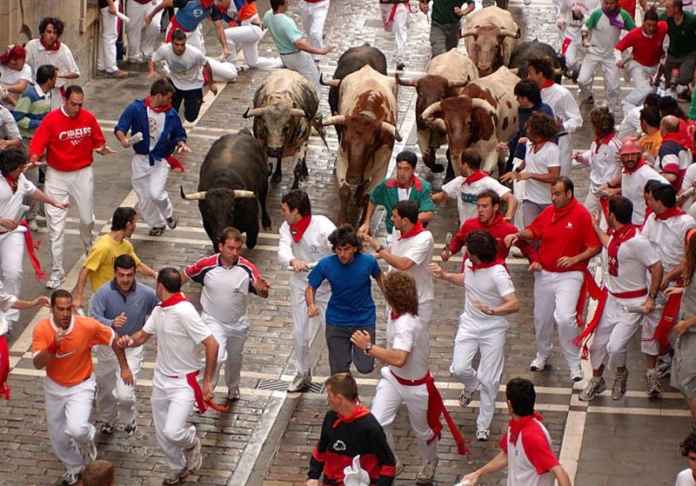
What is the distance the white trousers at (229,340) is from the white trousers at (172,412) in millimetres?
913

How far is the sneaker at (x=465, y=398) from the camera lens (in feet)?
55.7

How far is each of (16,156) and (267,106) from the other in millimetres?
5422

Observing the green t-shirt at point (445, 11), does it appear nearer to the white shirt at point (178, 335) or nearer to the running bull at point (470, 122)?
the running bull at point (470, 122)

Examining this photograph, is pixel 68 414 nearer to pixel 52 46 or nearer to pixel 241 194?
pixel 241 194

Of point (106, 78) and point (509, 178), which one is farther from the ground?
point (509, 178)

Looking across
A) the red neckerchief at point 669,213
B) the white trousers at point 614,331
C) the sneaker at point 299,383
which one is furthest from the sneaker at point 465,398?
the red neckerchief at point 669,213

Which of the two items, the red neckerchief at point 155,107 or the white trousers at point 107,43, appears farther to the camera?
the white trousers at point 107,43

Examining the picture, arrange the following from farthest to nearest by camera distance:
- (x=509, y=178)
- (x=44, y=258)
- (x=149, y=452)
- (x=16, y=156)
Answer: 1. (x=44, y=258)
2. (x=509, y=178)
3. (x=16, y=156)
4. (x=149, y=452)

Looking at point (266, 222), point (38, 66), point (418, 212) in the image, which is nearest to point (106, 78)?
point (38, 66)

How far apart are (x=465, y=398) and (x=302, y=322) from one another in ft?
5.95

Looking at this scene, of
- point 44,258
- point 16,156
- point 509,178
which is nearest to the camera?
point 16,156

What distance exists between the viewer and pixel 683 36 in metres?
24.5

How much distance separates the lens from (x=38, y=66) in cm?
2280

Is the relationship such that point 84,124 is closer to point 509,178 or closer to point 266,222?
point 266,222
